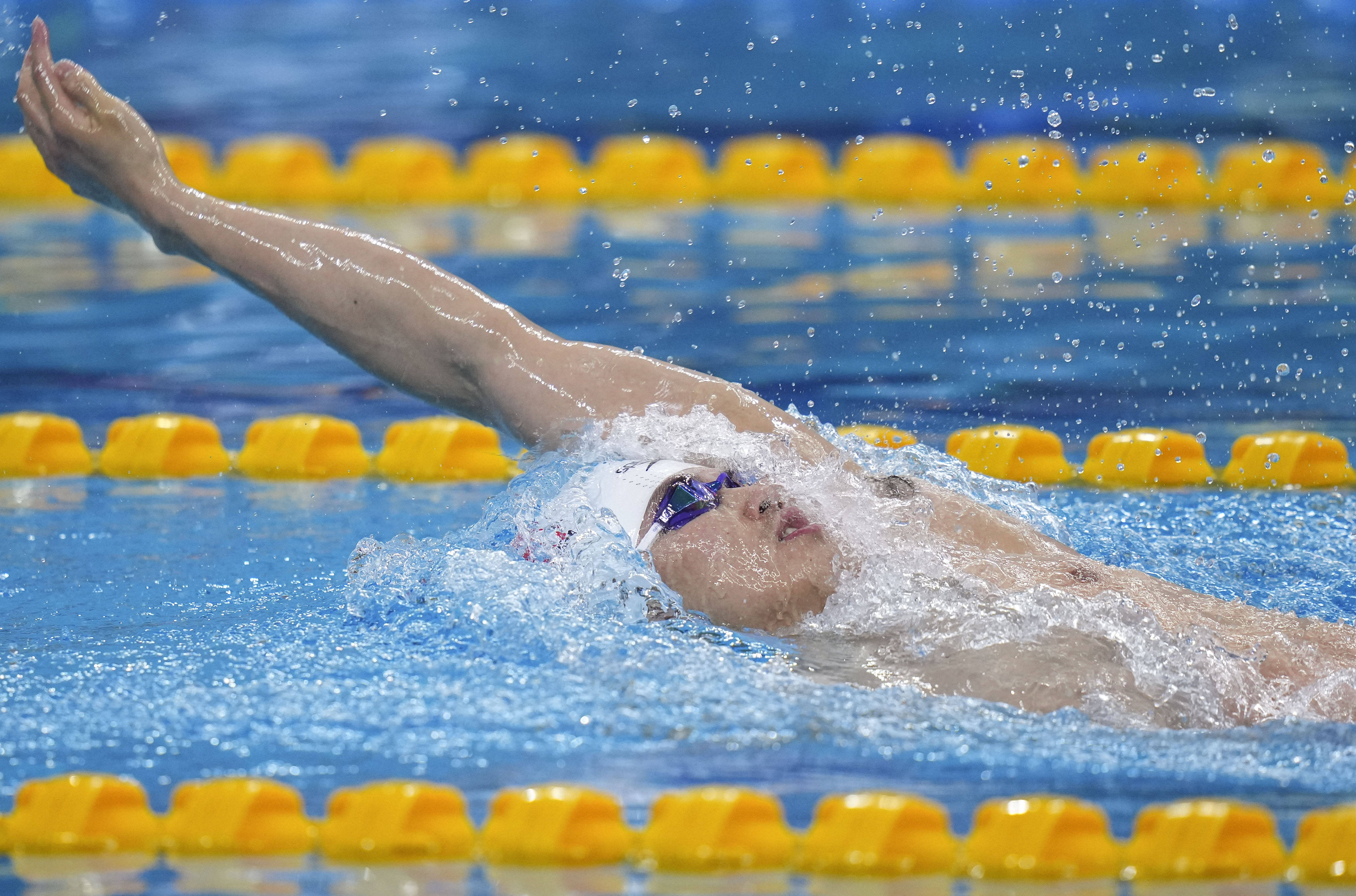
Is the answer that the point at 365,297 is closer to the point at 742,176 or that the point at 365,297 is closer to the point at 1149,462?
the point at 1149,462

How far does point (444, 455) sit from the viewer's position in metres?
3.35

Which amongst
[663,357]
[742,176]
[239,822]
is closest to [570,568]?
[239,822]

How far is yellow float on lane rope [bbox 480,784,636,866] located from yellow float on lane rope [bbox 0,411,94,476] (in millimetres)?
1908

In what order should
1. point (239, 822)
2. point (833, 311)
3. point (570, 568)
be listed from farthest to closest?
1. point (833, 311)
2. point (570, 568)
3. point (239, 822)

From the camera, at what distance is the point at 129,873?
1772mm

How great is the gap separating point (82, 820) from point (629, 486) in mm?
874

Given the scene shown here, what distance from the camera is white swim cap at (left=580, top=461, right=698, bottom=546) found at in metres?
2.27

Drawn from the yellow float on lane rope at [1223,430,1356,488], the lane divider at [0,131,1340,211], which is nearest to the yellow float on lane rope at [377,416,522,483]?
the yellow float on lane rope at [1223,430,1356,488]

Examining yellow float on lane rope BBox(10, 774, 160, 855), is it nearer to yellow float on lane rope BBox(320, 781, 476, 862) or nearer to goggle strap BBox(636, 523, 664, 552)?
yellow float on lane rope BBox(320, 781, 476, 862)

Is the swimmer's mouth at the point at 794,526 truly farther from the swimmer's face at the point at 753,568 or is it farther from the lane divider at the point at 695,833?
the lane divider at the point at 695,833

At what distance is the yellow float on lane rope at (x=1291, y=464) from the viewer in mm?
3215

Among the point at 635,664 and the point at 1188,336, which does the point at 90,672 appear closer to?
the point at 635,664

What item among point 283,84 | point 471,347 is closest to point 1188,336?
point 471,347

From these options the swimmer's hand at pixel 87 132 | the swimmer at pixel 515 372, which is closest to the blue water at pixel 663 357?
the swimmer at pixel 515 372
